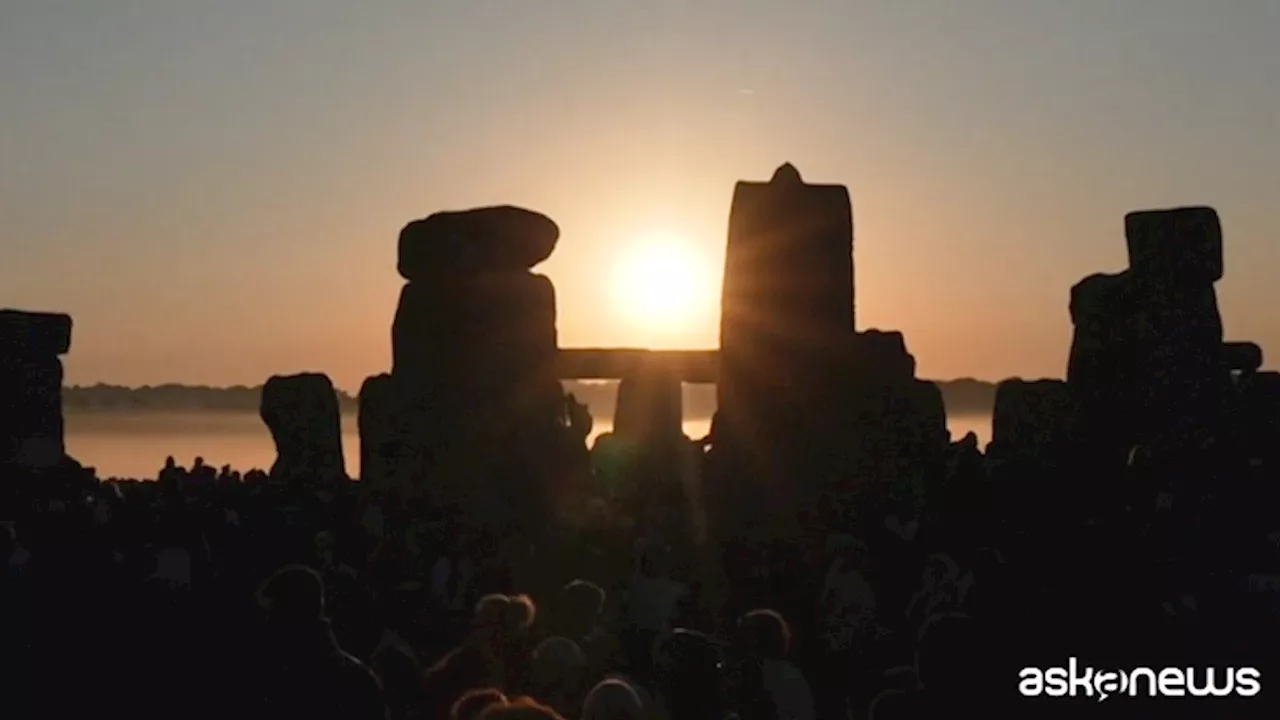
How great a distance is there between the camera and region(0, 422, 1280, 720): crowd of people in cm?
755

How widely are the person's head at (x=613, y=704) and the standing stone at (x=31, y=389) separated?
1945 centimetres

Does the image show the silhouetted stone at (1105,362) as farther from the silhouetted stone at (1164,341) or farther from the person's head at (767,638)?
the person's head at (767,638)

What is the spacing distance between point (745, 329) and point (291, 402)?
9739 mm

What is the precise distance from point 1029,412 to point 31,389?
14907 mm

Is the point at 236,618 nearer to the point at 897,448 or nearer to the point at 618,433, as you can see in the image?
the point at 897,448

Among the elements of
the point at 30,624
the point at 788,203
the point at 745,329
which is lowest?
the point at 30,624

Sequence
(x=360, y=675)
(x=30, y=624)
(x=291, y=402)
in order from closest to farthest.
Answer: (x=360, y=675) → (x=30, y=624) → (x=291, y=402)

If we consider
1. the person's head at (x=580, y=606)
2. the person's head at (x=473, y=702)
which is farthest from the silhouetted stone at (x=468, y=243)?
the person's head at (x=473, y=702)

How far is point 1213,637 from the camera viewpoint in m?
9.92

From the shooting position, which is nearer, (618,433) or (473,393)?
(473,393)

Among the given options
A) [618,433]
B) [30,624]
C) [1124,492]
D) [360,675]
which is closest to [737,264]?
[1124,492]

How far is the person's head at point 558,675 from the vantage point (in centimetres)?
820

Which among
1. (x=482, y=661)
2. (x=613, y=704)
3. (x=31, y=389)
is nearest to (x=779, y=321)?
(x=31, y=389)

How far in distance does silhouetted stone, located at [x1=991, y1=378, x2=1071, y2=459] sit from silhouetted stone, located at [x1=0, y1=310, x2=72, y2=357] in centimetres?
1379
